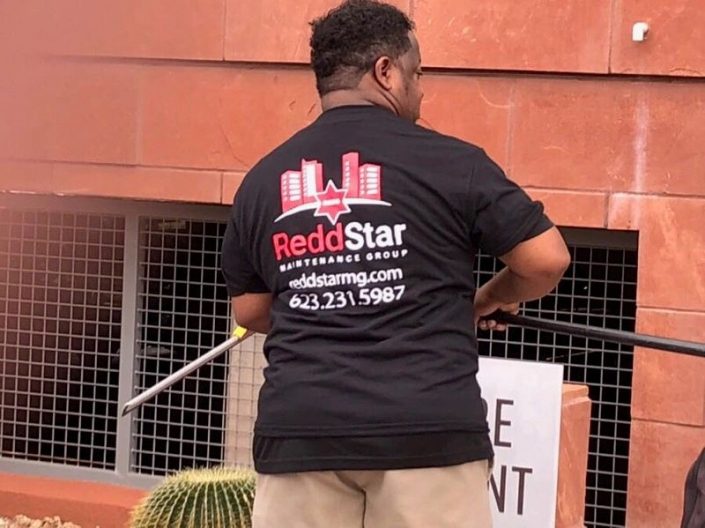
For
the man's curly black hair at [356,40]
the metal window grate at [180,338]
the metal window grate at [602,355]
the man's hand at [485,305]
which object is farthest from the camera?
the metal window grate at [180,338]

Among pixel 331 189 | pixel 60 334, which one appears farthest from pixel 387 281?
pixel 60 334

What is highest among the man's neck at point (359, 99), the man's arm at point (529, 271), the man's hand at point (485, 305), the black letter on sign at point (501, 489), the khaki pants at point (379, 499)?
the man's neck at point (359, 99)

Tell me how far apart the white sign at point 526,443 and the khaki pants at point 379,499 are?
115 cm

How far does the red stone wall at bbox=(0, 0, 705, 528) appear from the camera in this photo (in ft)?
18.4

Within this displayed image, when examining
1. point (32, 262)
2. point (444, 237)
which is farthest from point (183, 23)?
point (444, 237)

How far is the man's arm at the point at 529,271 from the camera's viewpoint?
9.46 feet

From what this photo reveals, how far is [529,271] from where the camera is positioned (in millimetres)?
2926

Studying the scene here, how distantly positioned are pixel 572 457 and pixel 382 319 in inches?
74.3

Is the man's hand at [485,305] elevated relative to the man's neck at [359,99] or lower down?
lower down

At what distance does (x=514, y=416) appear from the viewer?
4098mm

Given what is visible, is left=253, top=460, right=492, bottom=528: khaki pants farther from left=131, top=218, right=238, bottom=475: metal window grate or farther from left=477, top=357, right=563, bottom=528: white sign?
left=131, top=218, right=238, bottom=475: metal window grate

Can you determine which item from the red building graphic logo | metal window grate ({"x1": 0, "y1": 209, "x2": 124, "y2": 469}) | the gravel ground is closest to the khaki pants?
the red building graphic logo

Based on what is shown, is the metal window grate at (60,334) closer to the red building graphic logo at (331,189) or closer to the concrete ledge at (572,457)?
the concrete ledge at (572,457)

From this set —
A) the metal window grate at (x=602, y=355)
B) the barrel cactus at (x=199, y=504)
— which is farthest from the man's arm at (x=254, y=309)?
the metal window grate at (x=602, y=355)
